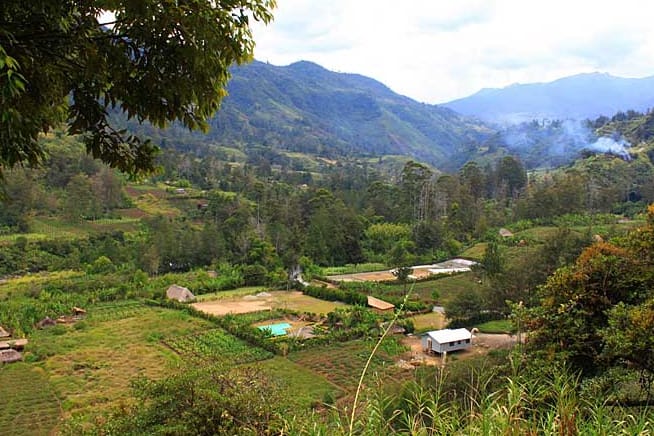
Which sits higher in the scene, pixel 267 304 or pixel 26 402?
pixel 26 402

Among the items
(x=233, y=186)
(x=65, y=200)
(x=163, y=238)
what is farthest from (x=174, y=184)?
(x=163, y=238)

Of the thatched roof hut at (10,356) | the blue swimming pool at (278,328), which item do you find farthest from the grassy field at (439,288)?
the thatched roof hut at (10,356)

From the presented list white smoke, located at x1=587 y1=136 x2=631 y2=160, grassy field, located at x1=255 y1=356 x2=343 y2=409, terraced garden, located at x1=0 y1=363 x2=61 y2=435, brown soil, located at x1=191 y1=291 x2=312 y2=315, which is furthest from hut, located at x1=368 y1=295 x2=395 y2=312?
white smoke, located at x1=587 y1=136 x2=631 y2=160

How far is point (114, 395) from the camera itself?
14.7 m

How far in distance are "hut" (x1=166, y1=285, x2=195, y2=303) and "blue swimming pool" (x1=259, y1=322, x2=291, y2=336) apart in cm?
691

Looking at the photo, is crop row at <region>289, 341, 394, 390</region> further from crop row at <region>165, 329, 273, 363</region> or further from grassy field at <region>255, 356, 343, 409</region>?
crop row at <region>165, 329, 273, 363</region>

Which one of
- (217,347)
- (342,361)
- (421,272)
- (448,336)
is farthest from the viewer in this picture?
(421,272)

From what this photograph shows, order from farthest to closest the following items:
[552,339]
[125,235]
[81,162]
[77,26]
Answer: [81,162], [125,235], [552,339], [77,26]

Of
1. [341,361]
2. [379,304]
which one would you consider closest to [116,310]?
[379,304]

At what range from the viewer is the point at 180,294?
27516mm

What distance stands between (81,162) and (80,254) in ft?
59.1

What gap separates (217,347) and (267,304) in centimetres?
747

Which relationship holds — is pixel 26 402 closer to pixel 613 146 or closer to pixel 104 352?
pixel 104 352

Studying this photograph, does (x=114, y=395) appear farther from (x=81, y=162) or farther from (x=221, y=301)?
(x=81, y=162)
